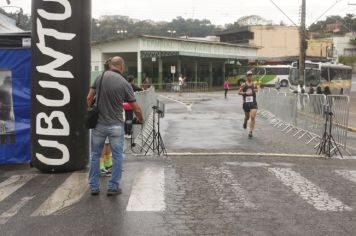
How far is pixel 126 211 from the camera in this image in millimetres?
6285

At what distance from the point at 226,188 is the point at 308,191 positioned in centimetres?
118

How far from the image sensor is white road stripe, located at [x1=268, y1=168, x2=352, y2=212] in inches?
264

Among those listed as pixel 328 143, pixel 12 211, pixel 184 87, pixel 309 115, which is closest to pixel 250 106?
pixel 309 115

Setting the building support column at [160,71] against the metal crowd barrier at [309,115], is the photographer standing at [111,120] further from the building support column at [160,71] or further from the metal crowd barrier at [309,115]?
the building support column at [160,71]

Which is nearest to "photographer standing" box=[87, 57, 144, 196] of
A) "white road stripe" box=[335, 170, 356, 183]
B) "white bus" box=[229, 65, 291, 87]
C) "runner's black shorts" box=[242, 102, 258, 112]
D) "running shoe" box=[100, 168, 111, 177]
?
"running shoe" box=[100, 168, 111, 177]

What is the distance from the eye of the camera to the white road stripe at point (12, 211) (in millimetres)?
6004

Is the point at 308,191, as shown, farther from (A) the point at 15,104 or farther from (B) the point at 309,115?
(B) the point at 309,115

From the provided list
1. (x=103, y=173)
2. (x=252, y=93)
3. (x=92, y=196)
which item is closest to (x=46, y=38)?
(x=103, y=173)

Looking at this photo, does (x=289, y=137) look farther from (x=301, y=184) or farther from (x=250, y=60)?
(x=250, y=60)

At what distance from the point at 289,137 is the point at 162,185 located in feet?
26.7

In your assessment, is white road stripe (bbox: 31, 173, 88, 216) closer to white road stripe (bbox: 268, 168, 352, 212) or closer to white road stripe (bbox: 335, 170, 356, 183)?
white road stripe (bbox: 268, 168, 352, 212)

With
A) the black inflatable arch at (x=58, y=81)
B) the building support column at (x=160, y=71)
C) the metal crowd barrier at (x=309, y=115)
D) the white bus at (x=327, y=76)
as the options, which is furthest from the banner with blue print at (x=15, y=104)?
the building support column at (x=160, y=71)

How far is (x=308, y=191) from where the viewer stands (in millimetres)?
7645

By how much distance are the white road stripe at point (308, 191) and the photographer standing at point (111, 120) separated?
2592 mm
